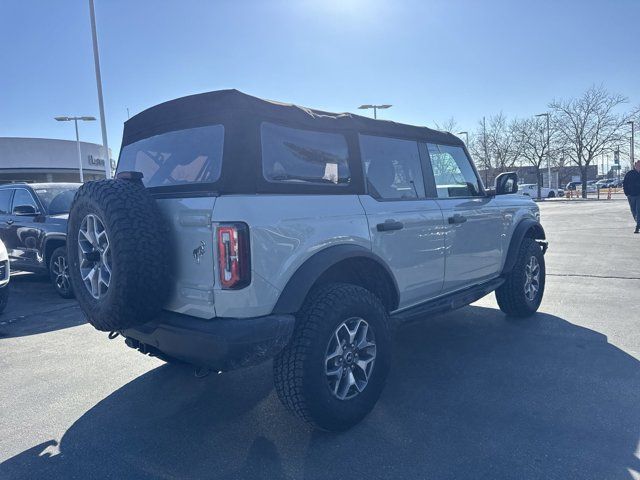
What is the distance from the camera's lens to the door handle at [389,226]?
3175mm

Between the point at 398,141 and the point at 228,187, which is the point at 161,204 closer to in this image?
the point at 228,187

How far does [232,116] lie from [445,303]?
2.25 m

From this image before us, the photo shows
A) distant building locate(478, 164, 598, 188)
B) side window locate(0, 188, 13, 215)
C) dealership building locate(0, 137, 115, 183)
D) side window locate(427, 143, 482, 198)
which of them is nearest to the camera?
side window locate(427, 143, 482, 198)

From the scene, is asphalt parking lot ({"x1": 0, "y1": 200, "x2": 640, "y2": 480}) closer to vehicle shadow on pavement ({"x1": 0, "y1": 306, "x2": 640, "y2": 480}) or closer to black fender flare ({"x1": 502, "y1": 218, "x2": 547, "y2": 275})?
vehicle shadow on pavement ({"x1": 0, "y1": 306, "x2": 640, "y2": 480})

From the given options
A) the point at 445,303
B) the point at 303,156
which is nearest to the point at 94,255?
the point at 303,156

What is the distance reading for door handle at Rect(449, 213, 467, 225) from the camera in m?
3.85

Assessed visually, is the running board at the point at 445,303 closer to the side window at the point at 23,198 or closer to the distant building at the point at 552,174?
the side window at the point at 23,198

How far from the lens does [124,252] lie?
97.0 inches

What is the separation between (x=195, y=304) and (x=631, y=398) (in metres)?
2.90

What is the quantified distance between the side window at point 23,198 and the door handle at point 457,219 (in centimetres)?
631

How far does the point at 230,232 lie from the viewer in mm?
2395

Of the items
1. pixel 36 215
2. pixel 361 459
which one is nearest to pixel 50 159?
pixel 36 215

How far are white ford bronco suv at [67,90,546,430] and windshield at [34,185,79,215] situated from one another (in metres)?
4.30

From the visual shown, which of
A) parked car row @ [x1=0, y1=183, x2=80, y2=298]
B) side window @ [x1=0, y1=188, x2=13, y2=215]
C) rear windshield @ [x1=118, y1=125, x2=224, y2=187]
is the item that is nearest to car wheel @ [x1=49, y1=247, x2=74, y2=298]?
parked car row @ [x1=0, y1=183, x2=80, y2=298]
